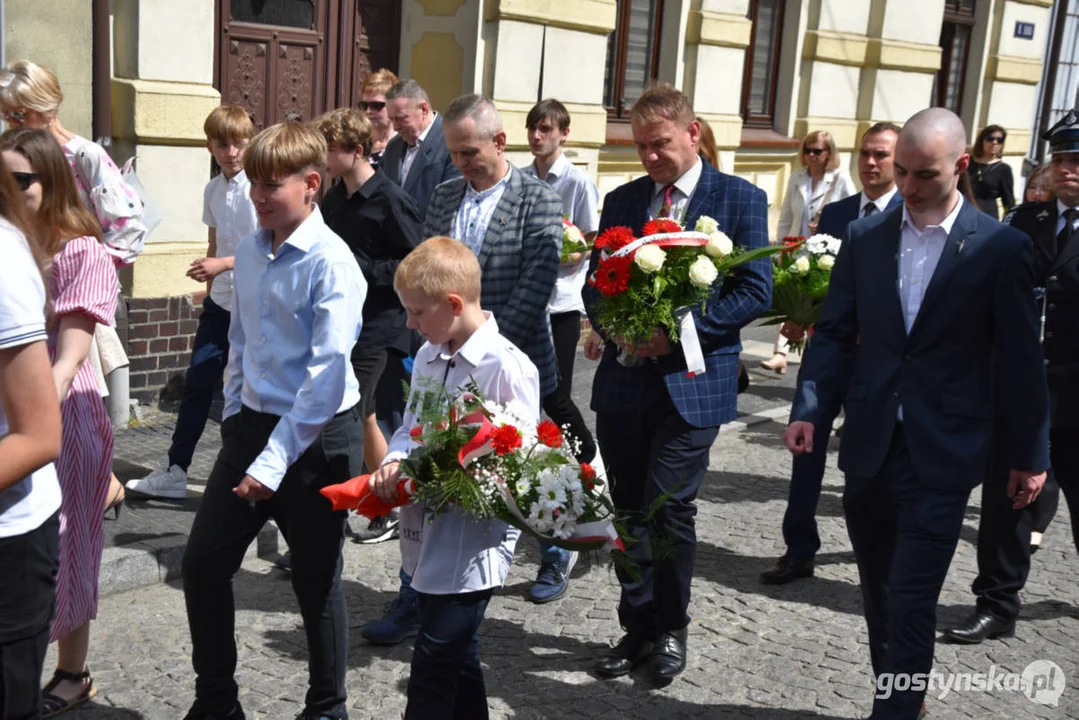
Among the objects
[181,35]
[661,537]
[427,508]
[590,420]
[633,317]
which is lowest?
[590,420]

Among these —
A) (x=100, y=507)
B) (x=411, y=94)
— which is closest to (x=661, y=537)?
(x=100, y=507)

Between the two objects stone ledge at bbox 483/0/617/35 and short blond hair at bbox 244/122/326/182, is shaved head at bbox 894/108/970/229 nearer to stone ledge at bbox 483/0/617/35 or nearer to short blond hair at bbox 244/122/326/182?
short blond hair at bbox 244/122/326/182

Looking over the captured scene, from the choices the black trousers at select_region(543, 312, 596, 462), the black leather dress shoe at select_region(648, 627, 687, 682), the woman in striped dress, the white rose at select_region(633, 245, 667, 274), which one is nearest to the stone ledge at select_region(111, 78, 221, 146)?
the black trousers at select_region(543, 312, 596, 462)

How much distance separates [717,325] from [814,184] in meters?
5.62

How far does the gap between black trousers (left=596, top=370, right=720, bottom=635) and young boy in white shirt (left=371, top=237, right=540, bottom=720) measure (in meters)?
1.12

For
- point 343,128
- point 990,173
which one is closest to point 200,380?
point 343,128

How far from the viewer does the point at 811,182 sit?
10180 mm

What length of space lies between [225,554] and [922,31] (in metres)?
14.5

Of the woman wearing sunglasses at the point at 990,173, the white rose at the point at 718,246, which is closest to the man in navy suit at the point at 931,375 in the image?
the white rose at the point at 718,246

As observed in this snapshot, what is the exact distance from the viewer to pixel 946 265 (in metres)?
4.20

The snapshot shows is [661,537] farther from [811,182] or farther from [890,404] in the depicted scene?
[811,182]

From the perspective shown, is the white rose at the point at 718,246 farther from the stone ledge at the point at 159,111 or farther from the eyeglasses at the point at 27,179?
the stone ledge at the point at 159,111

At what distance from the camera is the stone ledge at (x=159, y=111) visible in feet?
26.6

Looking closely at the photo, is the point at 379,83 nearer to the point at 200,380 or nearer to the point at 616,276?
the point at 200,380
